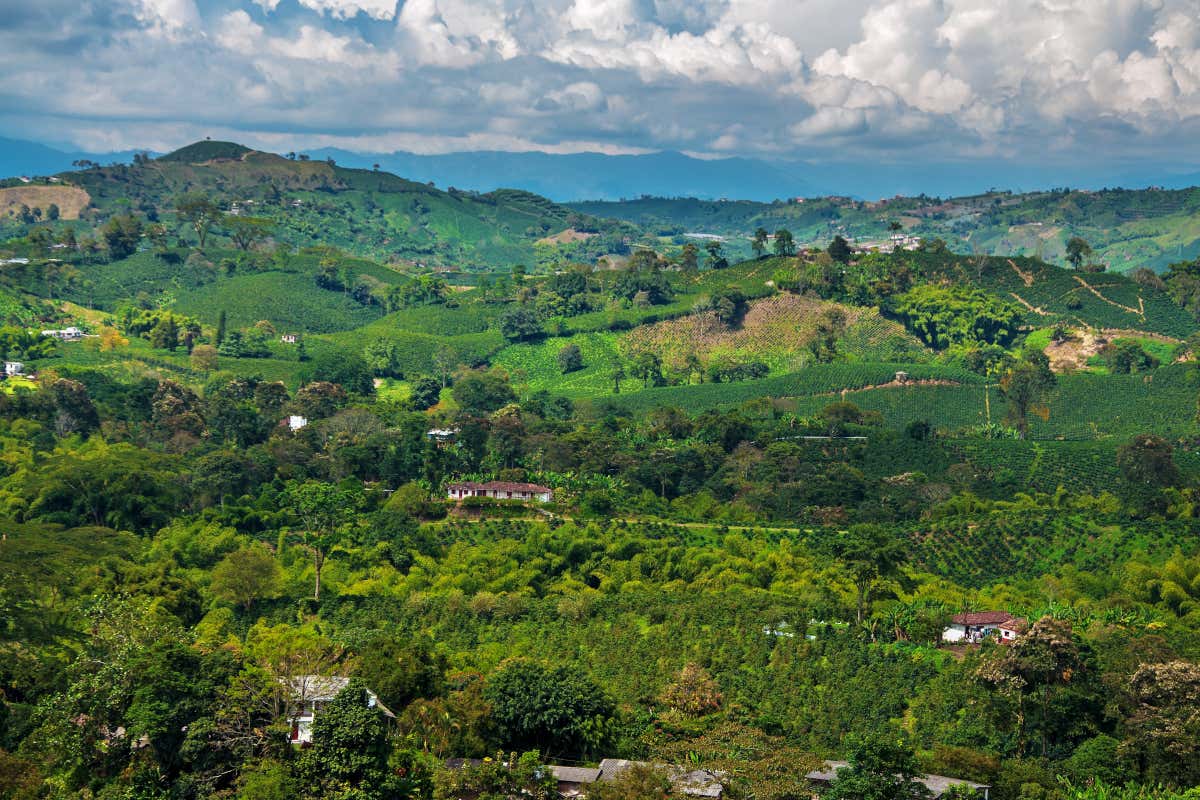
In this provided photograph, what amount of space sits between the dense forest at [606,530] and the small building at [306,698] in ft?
1.82

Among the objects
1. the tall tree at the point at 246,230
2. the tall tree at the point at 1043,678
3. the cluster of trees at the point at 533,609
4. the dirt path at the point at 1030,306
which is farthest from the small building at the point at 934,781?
the tall tree at the point at 246,230

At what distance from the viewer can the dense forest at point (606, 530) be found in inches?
1246

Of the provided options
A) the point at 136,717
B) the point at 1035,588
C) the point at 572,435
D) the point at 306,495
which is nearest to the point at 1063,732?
the point at 1035,588

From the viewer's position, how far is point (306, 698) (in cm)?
3222

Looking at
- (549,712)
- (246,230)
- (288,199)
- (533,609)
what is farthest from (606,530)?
(288,199)

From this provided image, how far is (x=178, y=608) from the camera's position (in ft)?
152

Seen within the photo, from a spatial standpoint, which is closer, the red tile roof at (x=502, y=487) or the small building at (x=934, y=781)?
the small building at (x=934, y=781)

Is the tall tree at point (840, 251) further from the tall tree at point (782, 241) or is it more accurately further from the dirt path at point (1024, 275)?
the dirt path at point (1024, 275)

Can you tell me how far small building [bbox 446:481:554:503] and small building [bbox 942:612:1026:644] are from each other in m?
26.0

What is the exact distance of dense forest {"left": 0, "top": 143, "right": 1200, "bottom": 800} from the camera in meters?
31.6

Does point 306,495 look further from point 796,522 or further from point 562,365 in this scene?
point 562,365

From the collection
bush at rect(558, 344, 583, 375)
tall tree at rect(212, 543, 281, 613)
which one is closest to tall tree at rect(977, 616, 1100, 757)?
tall tree at rect(212, 543, 281, 613)

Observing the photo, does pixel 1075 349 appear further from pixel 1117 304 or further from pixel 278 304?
pixel 278 304

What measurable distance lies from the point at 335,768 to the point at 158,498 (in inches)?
1477
